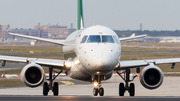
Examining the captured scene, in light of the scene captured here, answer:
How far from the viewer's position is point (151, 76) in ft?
73.7

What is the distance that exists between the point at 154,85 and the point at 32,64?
7001 millimetres

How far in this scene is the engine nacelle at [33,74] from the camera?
22.0m

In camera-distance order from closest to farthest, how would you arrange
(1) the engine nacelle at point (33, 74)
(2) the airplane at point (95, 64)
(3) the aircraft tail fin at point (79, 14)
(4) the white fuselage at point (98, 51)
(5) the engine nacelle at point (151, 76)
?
(4) the white fuselage at point (98, 51)
(2) the airplane at point (95, 64)
(1) the engine nacelle at point (33, 74)
(5) the engine nacelle at point (151, 76)
(3) the aircraft tail fin at point (79, 14)

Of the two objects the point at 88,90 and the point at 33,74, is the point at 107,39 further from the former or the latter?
the point at 88,90

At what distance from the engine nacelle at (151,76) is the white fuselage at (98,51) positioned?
7.57 feet

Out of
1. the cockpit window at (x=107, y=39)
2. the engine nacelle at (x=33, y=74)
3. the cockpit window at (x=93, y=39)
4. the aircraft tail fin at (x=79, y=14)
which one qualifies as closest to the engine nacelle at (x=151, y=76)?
the cockpit window at (x=107, y=39)

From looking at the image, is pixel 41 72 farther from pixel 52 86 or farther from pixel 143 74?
pixel 143 74

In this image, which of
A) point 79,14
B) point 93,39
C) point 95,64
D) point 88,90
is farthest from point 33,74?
point 79,14

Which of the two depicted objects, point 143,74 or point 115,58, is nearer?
point 115,58

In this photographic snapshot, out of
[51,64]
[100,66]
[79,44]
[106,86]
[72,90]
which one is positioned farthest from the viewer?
[106,86]

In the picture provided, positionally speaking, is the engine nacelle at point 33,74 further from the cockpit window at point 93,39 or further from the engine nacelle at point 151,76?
the engine nacelle at point 151,76

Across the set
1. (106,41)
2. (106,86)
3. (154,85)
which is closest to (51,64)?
(106,41)

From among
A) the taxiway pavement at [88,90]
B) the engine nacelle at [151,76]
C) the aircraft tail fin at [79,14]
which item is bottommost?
the taxiway pavement at [88,90]

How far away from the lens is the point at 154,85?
2216 centimetres
